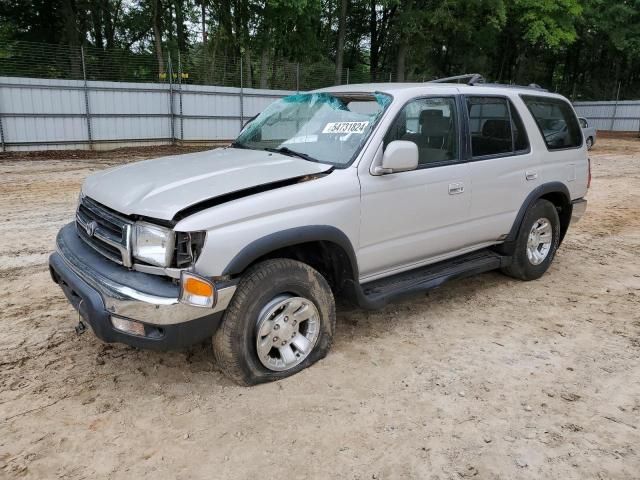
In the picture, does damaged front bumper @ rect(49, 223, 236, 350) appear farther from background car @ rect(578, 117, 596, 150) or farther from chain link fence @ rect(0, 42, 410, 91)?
background car @ rect(578, 117, 596, 150)

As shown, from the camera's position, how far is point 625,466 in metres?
2.62

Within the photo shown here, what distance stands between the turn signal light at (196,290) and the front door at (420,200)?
119 centimetres

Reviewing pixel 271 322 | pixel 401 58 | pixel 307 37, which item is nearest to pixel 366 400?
pixel 271 322

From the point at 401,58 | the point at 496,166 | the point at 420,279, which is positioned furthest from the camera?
the point at 401,58

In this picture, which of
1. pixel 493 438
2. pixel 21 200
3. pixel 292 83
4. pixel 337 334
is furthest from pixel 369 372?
pixel 292 83

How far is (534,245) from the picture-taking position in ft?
17.2

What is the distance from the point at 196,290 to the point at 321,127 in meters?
1.72

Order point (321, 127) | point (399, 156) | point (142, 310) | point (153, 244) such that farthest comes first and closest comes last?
point (321, 127), point (399, 156), point (153, 244), point (142, 310)

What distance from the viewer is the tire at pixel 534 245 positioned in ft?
16.2

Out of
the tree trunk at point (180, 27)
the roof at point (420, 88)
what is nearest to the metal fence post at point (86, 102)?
the tree trunk at point (180, 27)

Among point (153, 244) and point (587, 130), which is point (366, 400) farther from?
point (587, 130)

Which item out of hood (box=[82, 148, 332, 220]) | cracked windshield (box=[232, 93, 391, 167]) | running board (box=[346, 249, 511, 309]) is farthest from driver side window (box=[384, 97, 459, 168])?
running board (box=[346, 249, 511, 309])

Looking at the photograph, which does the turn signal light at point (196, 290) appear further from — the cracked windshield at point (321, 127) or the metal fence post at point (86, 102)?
the metal fence post at point (86, 102)

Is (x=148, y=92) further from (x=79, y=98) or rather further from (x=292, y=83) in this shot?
(x=292, y=83)
